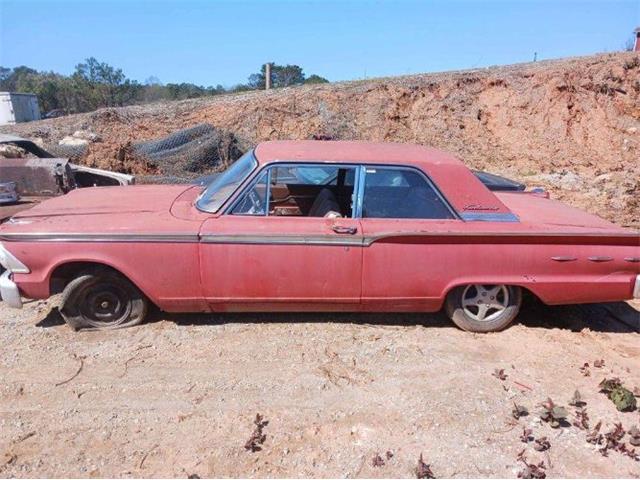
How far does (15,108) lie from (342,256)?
2243cm

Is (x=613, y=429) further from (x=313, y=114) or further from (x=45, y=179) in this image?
(x=313, y=114)

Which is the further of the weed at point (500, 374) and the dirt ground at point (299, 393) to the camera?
the weed at point (500, 374)

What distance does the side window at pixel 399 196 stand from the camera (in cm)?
358

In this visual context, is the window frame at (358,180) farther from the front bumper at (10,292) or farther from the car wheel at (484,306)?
the front bumper at (10,292)

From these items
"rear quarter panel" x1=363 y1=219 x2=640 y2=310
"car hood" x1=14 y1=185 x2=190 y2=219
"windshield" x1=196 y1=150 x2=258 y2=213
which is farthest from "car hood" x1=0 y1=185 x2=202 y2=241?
"rear quarter panel" x1=363 y1=219 x2=640 y2=310

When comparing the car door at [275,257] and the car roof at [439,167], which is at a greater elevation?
the car roof at [439,167]

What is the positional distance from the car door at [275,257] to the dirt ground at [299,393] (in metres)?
0.35

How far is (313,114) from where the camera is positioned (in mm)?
13312

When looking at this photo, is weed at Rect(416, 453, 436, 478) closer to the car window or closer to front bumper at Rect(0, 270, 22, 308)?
the car window

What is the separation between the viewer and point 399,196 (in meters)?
3.63

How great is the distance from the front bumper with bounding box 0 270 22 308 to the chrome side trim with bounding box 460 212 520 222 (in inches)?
133

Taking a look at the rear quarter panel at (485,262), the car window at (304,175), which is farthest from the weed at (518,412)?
the car window at (304,175)

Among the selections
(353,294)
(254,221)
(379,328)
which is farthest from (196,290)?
(379,328)

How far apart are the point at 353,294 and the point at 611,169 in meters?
10.3
